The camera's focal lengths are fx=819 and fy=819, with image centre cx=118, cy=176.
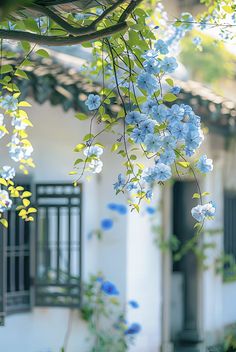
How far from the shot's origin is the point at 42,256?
8109 mm

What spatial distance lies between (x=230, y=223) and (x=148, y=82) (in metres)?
8.53

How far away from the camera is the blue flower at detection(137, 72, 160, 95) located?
3.61 meters

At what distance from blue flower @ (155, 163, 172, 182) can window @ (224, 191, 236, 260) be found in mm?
8150

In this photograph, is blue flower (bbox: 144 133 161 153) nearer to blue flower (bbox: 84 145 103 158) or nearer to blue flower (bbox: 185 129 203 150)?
blue flower (bbox: 185 129 203 150)

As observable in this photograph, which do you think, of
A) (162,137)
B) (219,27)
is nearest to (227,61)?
(219,27)

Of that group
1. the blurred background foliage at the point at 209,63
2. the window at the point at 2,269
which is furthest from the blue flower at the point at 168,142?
the blurred background foliage at the point at 209,63

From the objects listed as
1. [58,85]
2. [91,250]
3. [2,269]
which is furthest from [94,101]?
[91,250]

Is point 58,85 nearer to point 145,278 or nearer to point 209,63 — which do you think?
point 145,278

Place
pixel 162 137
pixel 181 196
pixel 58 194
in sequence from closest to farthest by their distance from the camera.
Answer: pixel 162 137, pixel 58 194, pixel 181 196

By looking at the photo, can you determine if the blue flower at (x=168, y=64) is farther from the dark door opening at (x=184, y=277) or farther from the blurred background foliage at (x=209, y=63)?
the blurred background foliage at (x=209, y=63)

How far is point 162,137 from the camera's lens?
3.58m

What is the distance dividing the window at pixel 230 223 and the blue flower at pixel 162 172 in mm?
8150

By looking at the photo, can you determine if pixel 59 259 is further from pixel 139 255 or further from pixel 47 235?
pixel 139 255

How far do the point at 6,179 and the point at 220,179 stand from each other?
7247mm
